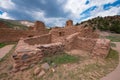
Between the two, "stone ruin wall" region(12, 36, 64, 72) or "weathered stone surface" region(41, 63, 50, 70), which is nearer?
"stone ruin wall" region(12, 36, 64, 72)

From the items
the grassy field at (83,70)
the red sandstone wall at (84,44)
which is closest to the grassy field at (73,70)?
the grassy field at (83,70)

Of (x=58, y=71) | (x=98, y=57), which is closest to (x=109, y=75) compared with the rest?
(x=98, y=57)

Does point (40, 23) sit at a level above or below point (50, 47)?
above

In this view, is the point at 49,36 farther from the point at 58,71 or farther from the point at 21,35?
the point at 21,35

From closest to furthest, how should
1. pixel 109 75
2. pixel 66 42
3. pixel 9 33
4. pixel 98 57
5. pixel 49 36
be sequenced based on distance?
pixel 109 75, pixel 98 57, pixel 66 42, pixel 49 36, pixel 9 33

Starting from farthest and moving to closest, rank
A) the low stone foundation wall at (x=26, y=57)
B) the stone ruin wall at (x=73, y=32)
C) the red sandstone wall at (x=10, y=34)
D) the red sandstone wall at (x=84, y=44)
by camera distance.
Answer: the red sandstone wall at (x=10, y=34) < the stone ruin wall at (x=73, y=32) < the red sandstone wall at (x=84, y=44) < the low stone foundation wall at (x=26, y=57)

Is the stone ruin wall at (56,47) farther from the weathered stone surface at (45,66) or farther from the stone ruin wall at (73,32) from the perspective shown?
the weathered stone surface at (45,66)

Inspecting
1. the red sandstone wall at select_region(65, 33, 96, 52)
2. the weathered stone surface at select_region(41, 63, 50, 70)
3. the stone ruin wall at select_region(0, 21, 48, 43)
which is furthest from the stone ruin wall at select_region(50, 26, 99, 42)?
the stone ruin wall at select_region(0, 21, 48, 43)

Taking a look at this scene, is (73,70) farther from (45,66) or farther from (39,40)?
(39,40)

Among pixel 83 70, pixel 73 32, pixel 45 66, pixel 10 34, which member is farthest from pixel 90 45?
pixel 10 34

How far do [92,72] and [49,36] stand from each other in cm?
657

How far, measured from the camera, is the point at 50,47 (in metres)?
5.75

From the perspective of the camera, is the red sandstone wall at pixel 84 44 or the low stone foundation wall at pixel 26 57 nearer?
the low stone foundation wall at pixel 26 57

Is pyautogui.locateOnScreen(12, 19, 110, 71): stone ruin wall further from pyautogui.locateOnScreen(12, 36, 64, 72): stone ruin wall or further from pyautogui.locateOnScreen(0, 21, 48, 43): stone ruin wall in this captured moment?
pyautogui.locateOnScreen(0, 21, 48, 43): stone ruin wall
